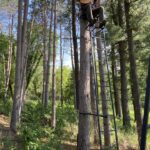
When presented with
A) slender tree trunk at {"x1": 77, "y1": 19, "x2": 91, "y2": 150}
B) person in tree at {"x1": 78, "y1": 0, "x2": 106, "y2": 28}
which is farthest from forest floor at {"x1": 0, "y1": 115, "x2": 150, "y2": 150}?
person in tree at {"x1": 78, "y1": 0, "x2": 106, "y2": 28}

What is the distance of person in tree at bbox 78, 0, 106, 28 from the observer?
671 centimetres

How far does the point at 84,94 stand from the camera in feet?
22.9

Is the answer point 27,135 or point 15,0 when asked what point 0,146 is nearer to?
point 27,135

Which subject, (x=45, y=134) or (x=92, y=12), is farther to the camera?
(x=45, y=134)

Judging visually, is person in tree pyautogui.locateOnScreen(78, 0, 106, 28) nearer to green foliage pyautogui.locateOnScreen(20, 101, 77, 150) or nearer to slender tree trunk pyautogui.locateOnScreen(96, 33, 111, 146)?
slender tree trunk pyautogui.locateOnScreen(96, 33, 111, 146)

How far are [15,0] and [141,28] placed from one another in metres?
9.46

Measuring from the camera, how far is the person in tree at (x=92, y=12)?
6.71m

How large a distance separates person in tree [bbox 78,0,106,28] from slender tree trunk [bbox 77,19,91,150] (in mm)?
234

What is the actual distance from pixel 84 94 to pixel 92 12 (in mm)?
1898

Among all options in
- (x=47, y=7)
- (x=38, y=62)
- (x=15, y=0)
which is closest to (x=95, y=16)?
(x=47, y=7)

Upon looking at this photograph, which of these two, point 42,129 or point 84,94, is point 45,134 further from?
point 84,94

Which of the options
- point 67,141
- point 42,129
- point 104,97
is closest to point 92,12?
point 104,97

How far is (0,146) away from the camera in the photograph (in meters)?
8.60

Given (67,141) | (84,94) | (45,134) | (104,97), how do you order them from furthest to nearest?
(67,141) → (45,134) → (104,97) → (84,94)
